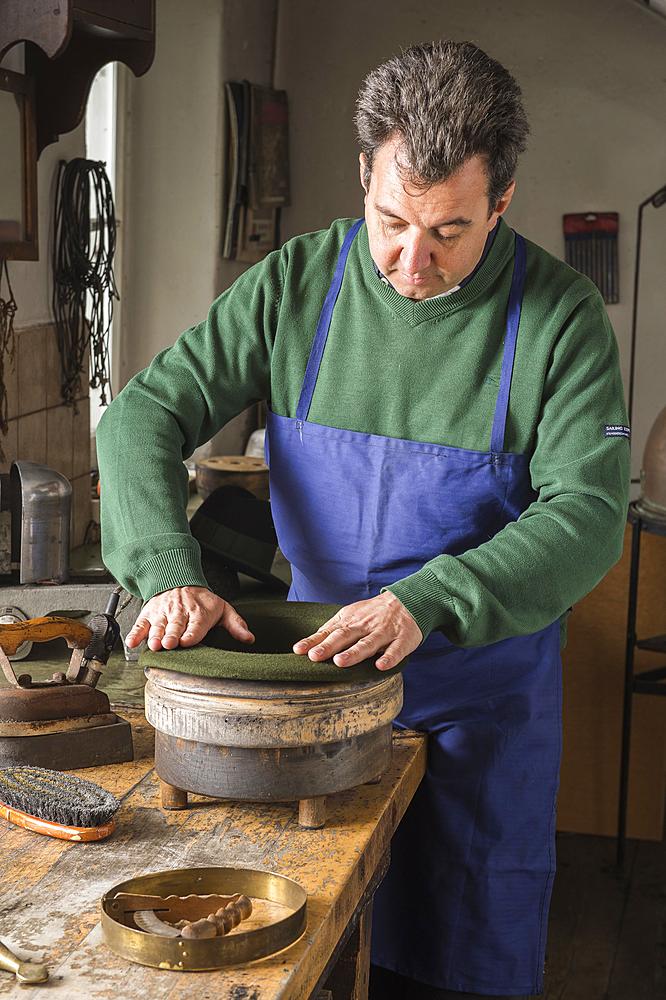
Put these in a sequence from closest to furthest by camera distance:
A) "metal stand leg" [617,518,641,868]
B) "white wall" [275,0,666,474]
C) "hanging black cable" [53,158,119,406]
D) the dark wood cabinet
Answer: the dark wood cabinet, "hanging black cable" [53,158,119,406], "metal stand leg" [617,518,641,868], "white wall" [275,0,666,474]

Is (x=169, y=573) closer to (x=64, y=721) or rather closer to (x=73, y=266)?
(x=64, y=721)

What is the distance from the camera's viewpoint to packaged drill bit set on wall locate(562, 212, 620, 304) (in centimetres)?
563

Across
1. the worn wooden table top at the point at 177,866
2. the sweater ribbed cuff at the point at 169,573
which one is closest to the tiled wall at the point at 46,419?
the sweater ribbed cuff at the point at 169,573

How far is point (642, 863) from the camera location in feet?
12.5

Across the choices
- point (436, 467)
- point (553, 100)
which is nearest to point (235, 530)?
point (436, 467)

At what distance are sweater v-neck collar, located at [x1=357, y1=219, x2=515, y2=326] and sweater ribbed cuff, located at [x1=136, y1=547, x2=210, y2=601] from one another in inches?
20.8

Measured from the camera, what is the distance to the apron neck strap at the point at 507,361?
1.93 m

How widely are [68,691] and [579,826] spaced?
2545 mm

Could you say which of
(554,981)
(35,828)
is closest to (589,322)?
(35,828)

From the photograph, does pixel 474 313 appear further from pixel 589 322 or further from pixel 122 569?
pixel 122 569

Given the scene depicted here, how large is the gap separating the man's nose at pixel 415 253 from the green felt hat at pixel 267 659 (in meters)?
0.53

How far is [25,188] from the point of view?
117 inches

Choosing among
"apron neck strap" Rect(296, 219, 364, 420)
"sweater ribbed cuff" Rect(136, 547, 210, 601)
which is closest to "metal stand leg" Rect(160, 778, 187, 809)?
"sweater ribbed cuff" Rect(136, 547, 210, 601)

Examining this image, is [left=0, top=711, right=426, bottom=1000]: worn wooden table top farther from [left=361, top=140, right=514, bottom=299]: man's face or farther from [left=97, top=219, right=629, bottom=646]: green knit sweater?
[left=361, top=140, right=514, bottom=299]: man's face
